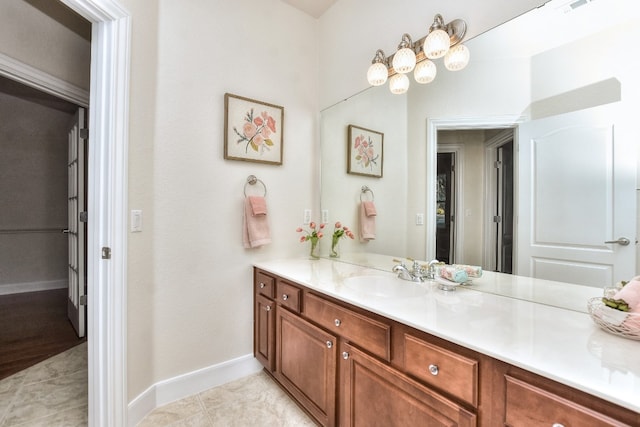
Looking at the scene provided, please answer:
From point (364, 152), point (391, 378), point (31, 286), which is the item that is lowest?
point (31, 286)

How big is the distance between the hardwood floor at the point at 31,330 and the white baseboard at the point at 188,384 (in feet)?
3.82

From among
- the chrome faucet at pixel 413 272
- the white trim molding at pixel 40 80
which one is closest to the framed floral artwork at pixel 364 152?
the chrome faucet at pixel 413 272

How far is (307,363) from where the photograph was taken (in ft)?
4.87

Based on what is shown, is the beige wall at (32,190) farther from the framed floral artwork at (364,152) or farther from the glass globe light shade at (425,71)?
the glass globe light shade at (425,71)

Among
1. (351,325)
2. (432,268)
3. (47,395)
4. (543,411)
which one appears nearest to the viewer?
(543,411)

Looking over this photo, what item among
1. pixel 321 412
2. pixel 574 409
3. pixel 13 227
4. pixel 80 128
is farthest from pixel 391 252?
pixel 13 227

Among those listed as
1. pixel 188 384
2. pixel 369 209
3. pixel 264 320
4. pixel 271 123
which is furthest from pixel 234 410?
pixel 271 123

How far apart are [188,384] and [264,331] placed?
540 millimetres

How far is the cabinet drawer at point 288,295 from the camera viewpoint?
1568mm

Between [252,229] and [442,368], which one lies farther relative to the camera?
[252,229]

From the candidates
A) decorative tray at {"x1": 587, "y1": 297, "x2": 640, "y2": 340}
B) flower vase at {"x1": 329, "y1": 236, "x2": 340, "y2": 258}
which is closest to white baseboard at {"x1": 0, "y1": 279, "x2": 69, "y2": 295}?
flower vase at {"x1": 329, "y1": 236, "x2": 340, "y2": 258}

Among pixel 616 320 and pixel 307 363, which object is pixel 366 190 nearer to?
pixel 307 363

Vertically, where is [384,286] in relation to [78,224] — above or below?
below

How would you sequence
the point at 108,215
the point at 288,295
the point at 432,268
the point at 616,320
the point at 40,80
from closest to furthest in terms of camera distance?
the point at 616,320
the point at 108,215
the point at 432,268
the point at 288,295
the point at 40,80
